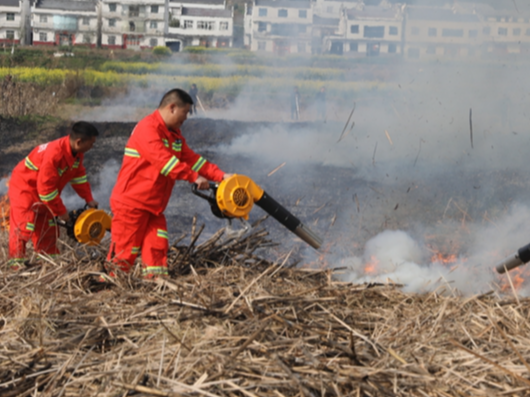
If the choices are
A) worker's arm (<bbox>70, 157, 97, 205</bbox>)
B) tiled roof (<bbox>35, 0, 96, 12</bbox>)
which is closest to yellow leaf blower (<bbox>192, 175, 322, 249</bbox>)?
worker's arm (<bbox>70, 157, 97, 205</bbox>)

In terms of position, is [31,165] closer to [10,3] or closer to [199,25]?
[199,25]

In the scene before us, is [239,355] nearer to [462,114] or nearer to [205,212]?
[205,212]

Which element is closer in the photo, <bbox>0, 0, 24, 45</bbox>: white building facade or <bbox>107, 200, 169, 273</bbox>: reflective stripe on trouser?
<bbox>107, 200, 169, 273</bbox>: reflective stripe on trouser

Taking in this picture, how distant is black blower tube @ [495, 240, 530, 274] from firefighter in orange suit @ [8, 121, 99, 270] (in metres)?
3.44

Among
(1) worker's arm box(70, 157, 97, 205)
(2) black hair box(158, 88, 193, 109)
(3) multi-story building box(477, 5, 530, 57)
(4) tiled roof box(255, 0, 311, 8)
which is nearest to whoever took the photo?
(2) black hair box(158, 88, 193, 109)

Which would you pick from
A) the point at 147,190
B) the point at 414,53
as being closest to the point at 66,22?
the point at 414,53

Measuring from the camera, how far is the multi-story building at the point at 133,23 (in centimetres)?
2689

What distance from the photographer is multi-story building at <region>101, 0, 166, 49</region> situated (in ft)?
88.2

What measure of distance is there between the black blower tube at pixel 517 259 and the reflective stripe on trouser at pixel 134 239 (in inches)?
99.3

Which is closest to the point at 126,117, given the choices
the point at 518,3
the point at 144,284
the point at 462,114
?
the point at 462,114

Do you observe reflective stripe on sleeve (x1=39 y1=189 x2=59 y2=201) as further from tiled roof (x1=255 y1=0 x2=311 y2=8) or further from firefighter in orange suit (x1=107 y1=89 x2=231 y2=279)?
tiled roof (x1=255 y1=0 x2=311 y2=8)

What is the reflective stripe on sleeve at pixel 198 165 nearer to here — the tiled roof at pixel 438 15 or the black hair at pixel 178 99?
the black hair at pixel 178 99

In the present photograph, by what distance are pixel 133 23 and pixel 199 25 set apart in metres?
3.35

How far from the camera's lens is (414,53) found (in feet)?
44.7
